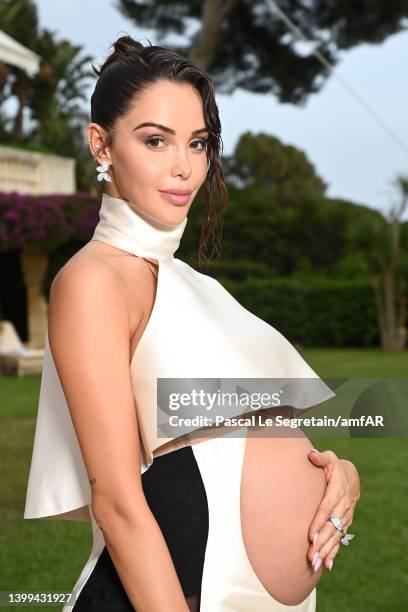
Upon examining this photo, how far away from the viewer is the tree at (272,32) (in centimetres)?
2009

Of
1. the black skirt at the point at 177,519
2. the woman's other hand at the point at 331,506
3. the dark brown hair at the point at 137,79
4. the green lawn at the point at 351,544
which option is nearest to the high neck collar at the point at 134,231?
the dark brown hair at the point at 137,79

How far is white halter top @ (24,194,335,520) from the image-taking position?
3.99 feet

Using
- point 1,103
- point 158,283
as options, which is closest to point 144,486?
point 158,283

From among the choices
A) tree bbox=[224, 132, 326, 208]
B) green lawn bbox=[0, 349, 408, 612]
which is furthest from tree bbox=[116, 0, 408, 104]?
tree bbox=[224, 132, 326, 208]

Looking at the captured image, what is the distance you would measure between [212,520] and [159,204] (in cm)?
44

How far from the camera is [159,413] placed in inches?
47.8

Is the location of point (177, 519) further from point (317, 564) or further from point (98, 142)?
point (98, 142)

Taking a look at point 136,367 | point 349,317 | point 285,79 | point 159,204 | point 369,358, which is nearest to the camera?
point 136,367

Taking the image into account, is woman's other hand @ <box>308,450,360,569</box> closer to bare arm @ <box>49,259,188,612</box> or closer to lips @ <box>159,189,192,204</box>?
bare arm @ <box>49,259,188,612</box>

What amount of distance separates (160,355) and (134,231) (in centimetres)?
21

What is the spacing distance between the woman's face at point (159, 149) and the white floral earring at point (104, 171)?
10 mm

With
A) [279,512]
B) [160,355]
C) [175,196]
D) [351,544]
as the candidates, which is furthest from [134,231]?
[351,544]

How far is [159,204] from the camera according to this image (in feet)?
4.35

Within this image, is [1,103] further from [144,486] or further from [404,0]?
[144,486]
